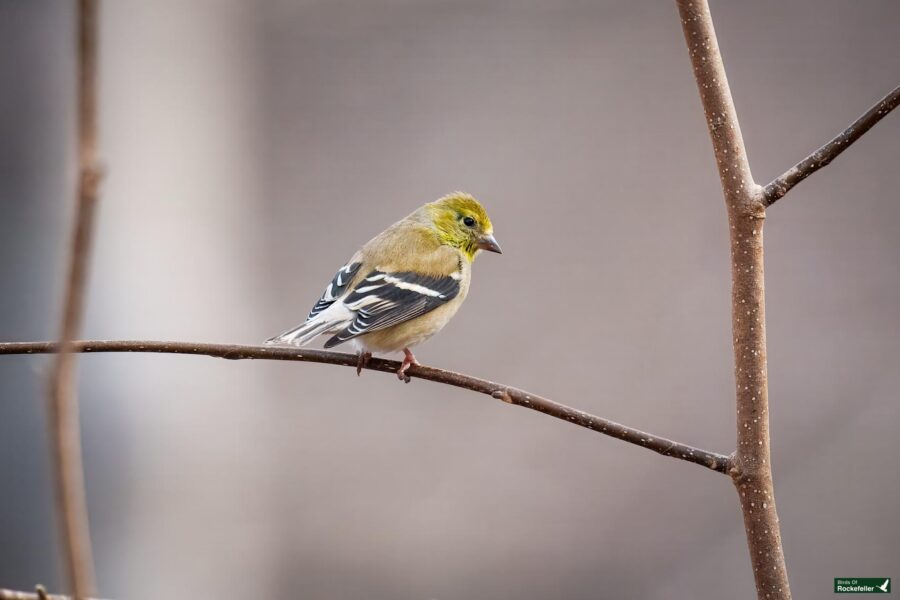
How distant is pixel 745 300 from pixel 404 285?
4.22 feet

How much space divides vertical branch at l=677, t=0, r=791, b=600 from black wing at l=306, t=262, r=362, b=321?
1.37m

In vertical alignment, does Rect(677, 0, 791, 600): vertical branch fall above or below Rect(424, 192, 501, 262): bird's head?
below

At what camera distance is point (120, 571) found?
398 centimetres

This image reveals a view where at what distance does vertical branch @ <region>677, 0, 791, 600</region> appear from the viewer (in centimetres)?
114

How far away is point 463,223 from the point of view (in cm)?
266

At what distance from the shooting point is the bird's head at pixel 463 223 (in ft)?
8.69

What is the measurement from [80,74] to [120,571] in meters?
3.98

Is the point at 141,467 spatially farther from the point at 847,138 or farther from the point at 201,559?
A: the point at 847,138

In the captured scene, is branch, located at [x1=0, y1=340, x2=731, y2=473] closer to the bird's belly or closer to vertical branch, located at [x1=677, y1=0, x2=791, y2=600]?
vertical branch, located at [x1=677, y1=0, x2=791, y2=600]

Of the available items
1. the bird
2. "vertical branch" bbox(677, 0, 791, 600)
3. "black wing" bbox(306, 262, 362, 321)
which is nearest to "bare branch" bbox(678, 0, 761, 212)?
"vertical branch" bbox(677, 0, 791, 600)

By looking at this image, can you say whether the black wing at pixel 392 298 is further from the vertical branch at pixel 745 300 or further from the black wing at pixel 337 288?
the vertical branch at pixel 745 300

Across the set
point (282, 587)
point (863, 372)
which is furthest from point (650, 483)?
point (282, 587)

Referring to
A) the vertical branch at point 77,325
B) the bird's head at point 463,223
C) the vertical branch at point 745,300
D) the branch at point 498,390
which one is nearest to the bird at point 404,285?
the bird's head at point 463,223

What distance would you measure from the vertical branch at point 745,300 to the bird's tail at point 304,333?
1080 millimetres
